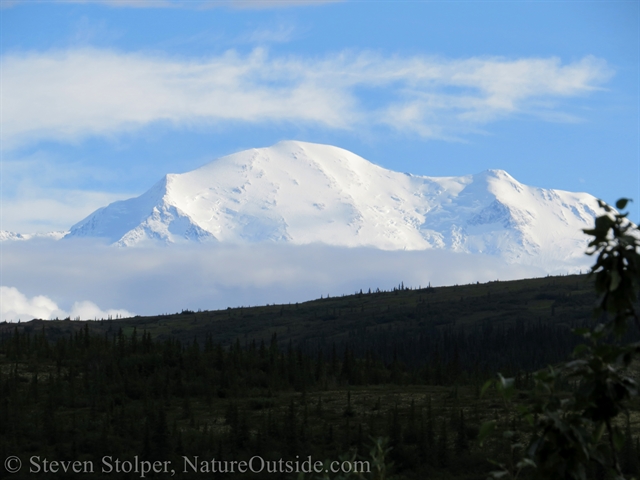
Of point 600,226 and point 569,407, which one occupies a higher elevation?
point 600,226

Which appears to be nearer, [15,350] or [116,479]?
[116,479]

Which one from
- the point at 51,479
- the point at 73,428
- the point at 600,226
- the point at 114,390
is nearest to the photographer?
the point at 600,226

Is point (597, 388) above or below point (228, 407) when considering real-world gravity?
above

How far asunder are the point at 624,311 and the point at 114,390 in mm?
71712

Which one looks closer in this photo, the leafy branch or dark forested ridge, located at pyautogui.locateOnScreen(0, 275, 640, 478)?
the leafy branch

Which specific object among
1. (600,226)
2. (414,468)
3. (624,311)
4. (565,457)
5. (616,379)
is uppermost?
(600,226)

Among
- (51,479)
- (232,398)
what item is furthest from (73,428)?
(232,398)

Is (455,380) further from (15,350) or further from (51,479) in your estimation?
(51,479)

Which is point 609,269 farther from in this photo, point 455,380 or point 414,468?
point 455,380

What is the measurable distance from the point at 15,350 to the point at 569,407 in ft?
281

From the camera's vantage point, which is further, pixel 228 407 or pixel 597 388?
pixel 228 407

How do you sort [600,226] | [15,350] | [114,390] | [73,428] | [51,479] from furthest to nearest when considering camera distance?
1. [15,350]
2. [114,390]
3. [73,428]
4. [51,479]
5. [600,226]

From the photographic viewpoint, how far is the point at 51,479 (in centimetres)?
5084

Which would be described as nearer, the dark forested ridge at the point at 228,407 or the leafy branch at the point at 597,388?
the leafy branch at the point at 597,388
